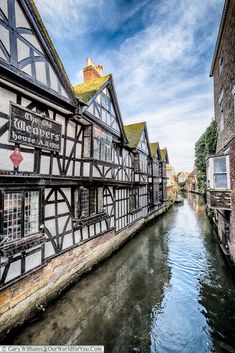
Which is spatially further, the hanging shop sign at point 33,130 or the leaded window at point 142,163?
the leaded window at point 142,163

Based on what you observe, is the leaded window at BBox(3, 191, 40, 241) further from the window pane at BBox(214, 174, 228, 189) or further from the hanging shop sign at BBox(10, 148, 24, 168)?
the window pane at BBox(214, 174, 228, 189)

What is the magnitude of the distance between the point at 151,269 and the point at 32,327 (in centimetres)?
608

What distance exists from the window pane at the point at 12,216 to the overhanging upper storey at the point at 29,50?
3.56m

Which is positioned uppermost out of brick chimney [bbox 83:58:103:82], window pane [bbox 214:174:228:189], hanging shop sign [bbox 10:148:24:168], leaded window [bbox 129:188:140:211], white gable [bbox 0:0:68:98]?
brick chimney [bbox 83:58:103:82]

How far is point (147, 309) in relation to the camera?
6359 mm

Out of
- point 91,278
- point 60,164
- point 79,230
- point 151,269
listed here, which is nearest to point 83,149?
point 60,164

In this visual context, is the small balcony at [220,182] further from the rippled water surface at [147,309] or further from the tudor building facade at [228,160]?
the rippled water surface at [147,309]

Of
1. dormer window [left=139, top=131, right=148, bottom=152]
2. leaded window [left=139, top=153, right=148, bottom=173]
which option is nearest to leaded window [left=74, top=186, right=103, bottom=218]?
leaded window [left=139, top=153, right=148, bottom=173]

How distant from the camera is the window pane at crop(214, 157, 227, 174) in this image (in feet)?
30.0

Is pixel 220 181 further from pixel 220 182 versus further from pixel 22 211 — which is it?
pixel 22 211

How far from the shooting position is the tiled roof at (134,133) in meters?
16.1

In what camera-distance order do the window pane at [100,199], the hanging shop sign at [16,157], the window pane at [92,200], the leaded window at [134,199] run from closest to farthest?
the hanging shop sign at [16,157] → the window pane at [92,200] → the window pane at [100,199] → the leaded window at [134,199]

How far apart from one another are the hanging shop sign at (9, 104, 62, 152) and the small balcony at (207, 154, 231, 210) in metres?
8.12

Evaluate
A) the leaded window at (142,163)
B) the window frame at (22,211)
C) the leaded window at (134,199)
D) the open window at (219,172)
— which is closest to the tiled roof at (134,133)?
the leaded window at (142,163)
